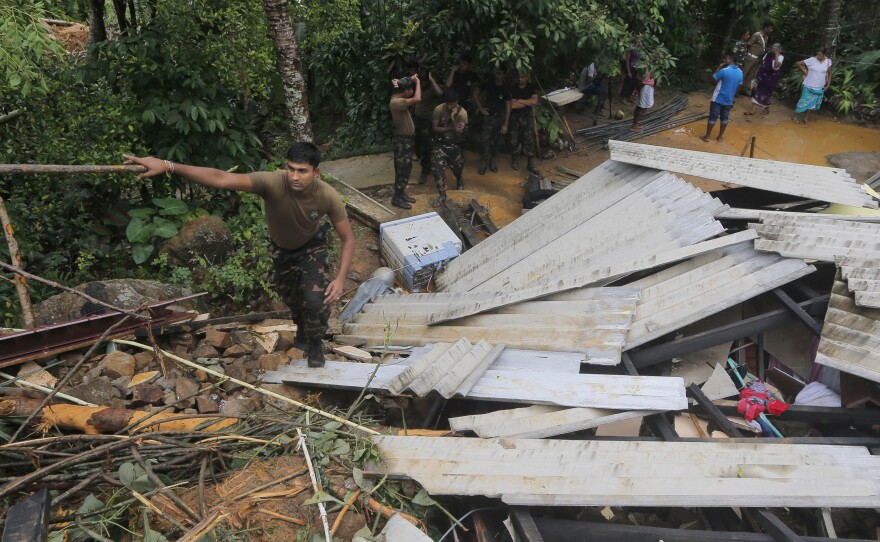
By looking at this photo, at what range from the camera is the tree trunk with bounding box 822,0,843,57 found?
425 inches

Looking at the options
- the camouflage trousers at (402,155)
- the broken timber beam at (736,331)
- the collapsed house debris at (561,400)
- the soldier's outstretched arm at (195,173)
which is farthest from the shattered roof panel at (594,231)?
the soldier's outstretched arm at (195,173)

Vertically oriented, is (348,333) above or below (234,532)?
Result: below

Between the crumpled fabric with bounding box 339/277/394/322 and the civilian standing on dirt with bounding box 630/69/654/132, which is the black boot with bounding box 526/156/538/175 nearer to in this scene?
the civilian standing on dirt with bounding box 630/69/654/132

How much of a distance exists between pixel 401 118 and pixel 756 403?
18.0 ft

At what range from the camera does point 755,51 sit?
11414 millimetres

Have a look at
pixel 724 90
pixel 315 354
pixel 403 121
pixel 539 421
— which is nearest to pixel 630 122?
pixel 724 90

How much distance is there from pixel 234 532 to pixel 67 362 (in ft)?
6.47

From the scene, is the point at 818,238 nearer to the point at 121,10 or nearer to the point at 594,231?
the point at 594,231

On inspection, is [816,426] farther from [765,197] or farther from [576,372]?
[765,197]

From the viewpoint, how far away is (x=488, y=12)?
739 cm

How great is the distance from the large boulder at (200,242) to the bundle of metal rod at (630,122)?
681 centimetres

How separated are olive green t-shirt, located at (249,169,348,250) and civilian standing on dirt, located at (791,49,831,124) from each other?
10002 mm

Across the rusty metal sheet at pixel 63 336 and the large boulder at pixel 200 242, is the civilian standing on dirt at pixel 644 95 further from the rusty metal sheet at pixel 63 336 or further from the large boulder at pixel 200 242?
the rusty metal sheet at pixel 63 336

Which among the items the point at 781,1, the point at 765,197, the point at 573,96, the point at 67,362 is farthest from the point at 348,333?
the point at 781,1
